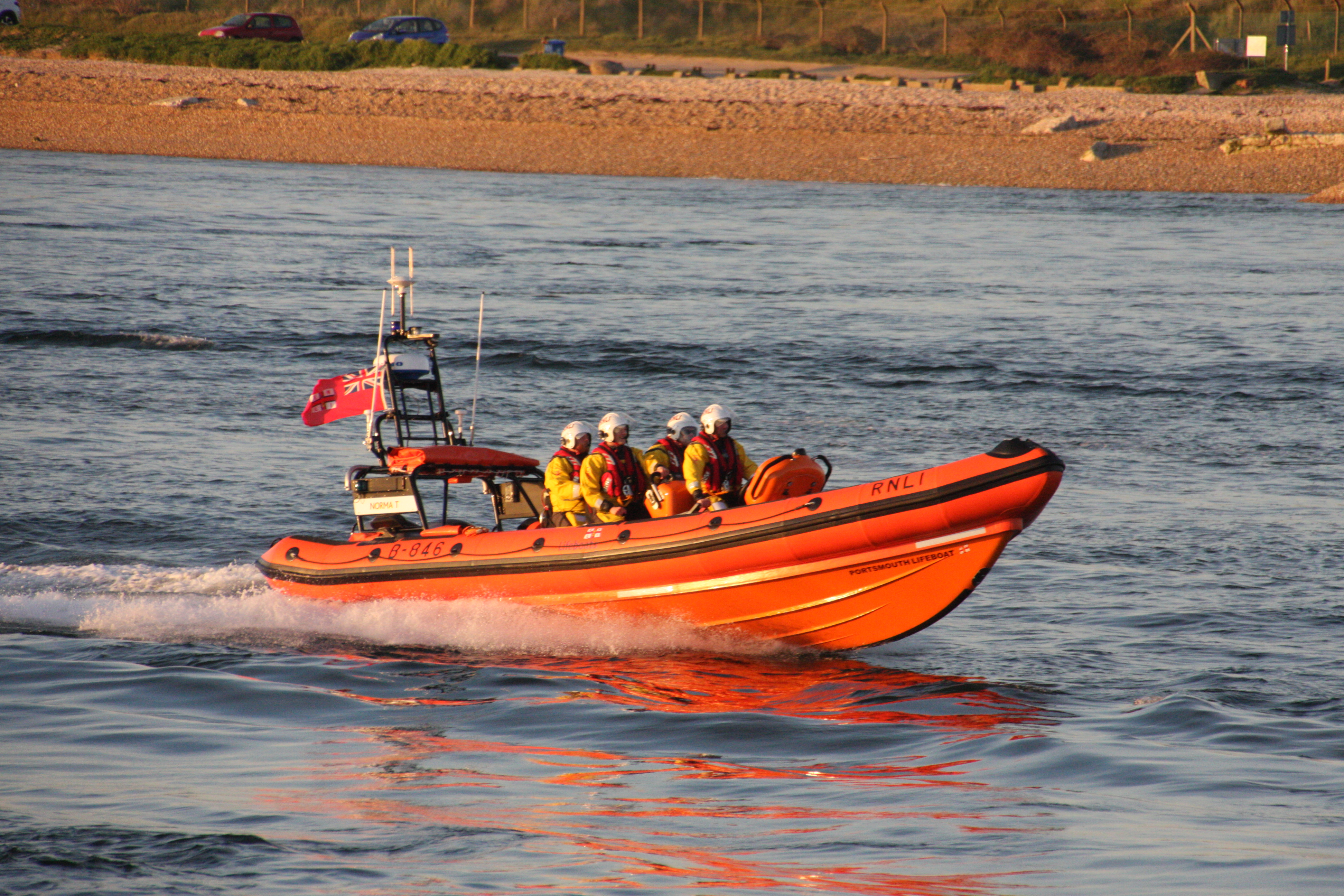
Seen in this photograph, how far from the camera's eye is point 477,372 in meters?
10.0

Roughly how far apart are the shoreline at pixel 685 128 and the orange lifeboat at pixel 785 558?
2215 centimetres

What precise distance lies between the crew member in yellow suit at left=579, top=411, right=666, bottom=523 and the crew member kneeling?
0.19 ft

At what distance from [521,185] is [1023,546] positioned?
19871mm

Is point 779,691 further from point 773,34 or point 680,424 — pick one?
point 773,34

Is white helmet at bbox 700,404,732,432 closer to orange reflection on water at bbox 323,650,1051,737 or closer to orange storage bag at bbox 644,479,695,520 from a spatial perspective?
orange storage bag at bbox 644,479,695,520

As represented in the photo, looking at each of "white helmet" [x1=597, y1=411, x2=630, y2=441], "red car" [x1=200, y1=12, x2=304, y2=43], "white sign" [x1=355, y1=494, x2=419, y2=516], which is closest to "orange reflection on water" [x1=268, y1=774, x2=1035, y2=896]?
"white helmet" [x1=597, y1=411, x2=630, y2=441]

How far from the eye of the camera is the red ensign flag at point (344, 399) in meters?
9.07

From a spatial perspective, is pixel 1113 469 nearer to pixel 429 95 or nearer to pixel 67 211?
pixel 67 211

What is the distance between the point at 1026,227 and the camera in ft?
83.2

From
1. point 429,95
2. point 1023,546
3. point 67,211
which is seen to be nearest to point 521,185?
point 429,95

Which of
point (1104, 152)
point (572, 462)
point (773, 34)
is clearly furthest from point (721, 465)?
point (773, 34)

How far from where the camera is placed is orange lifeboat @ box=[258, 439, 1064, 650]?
7566mm

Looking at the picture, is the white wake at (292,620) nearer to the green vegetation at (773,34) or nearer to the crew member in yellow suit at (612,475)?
the crew member in yellow suit at (612,475)

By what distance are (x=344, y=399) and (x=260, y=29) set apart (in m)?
33.3
